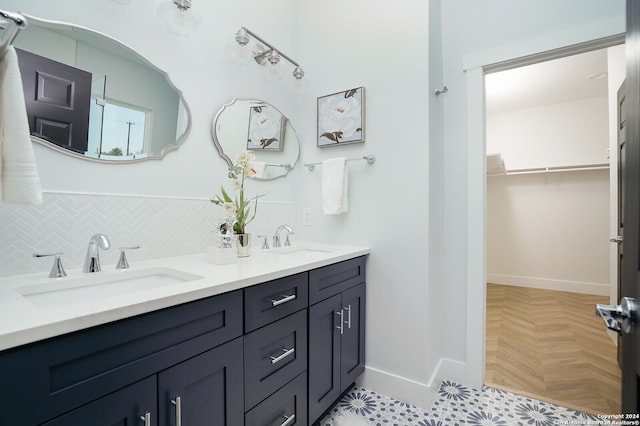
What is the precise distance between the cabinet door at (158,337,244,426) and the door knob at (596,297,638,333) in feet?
3.29

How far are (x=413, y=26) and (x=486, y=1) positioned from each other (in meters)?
0.59

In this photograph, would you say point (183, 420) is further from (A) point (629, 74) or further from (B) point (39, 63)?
(A) point (629, 74)

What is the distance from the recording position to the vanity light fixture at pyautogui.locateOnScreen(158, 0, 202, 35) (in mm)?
1318

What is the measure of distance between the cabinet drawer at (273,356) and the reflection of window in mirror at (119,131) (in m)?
0.97

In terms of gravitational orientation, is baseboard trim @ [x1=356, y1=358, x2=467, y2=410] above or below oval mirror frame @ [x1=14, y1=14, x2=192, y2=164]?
below

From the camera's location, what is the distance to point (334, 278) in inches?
60.3

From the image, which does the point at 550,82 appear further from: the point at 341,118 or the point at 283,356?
the point at 283,356

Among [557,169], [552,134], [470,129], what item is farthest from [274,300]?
[552,134]

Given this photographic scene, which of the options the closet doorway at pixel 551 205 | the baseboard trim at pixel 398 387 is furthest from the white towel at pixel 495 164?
the baseboard trim at pixel 398 387

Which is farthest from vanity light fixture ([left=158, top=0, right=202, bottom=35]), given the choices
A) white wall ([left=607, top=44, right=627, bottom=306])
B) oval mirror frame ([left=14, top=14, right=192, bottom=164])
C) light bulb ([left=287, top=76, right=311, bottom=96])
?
white wall ([left=607, top=44, right=627, bottom=306])

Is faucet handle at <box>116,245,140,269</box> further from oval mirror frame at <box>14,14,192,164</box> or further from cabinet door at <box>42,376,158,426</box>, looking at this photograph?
cabinet door at <box>42,376,158,426</box>

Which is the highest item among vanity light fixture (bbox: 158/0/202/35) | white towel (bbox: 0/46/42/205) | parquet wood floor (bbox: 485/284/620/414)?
vanity light fixture (bbox: 158/0/202/35)

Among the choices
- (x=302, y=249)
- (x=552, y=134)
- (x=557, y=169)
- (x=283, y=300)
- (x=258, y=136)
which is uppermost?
(x=552, y=134)

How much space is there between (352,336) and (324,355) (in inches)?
12.2
